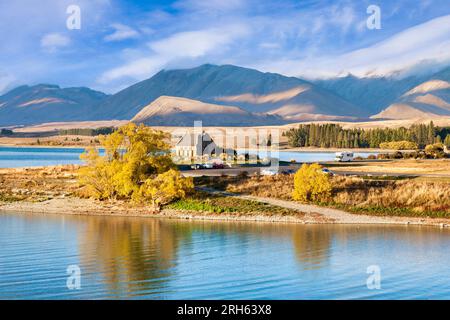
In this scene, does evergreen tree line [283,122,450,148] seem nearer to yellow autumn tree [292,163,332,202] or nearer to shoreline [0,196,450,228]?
yellow autumn tree [292,163,332,202]

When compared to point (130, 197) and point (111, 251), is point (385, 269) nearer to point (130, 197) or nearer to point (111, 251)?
point (111, 251)

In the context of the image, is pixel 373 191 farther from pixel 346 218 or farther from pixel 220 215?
pixel 220 215

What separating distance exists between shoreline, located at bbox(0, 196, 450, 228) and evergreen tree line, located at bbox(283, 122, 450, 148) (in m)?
94.4

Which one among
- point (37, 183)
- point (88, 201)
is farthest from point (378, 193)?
point (37, 183)

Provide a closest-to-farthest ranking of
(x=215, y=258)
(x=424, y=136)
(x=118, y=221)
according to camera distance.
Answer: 1. (x=215, y=258)
2. (x=118, y=221)
3. (x=424, y=136)

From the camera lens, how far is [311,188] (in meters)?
45.3

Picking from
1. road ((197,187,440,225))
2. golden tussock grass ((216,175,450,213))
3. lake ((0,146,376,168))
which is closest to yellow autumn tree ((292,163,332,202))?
golden tussock grass ((216,175,450,213))

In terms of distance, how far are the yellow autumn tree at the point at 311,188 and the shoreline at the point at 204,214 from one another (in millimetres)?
1155

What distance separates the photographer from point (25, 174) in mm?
67500

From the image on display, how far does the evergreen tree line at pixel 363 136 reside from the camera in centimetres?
13362

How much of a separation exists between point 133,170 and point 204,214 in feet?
27.7

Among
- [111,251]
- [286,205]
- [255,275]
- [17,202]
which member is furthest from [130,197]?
[255,275]

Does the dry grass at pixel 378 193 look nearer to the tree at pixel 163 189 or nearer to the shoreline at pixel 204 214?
the shoreline at pixel 204 214
